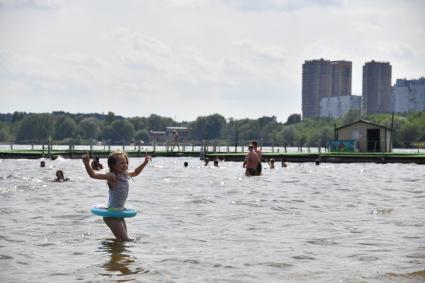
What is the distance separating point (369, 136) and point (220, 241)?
213 feet

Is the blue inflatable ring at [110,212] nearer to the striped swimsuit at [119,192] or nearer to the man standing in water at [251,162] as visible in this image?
the striped swimsuit at [119,192]

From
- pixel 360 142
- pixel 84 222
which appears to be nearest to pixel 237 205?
pixel 84 222

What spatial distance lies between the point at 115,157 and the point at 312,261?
3.65 meters

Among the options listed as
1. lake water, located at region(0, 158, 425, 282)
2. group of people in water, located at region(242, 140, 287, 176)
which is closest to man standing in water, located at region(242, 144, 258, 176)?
group of people in water, located at region(242, 140, 287, 176)

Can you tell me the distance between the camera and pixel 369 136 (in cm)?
7506

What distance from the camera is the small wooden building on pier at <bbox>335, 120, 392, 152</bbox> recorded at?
74.4 meters

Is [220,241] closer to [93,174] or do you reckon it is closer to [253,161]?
[93,174]

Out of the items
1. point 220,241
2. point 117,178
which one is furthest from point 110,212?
point 220,241

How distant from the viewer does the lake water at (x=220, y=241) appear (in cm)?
944

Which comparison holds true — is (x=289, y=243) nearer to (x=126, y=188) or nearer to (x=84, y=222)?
(x=126, y=188)

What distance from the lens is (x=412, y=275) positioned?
9.29 meters

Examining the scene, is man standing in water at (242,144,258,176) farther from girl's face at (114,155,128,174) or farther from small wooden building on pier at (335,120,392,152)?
small wooden building on pier at (335,120,392,152)

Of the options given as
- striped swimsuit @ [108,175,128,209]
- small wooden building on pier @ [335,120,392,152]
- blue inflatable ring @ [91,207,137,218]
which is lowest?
blue inflatable ring @ [91,207,137,218]

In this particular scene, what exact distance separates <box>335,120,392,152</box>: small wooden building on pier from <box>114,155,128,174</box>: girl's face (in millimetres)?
65595
